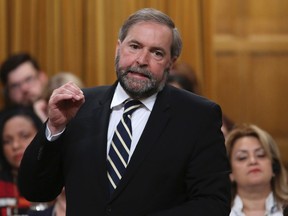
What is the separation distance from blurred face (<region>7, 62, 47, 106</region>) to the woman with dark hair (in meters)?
0.64

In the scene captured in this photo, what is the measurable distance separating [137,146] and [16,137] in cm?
178

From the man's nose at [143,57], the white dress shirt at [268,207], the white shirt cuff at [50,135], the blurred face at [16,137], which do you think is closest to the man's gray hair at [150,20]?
the man's nose at [143,57]

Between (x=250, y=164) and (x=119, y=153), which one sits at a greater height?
(x=119, y=153)

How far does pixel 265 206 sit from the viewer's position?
12.6ft

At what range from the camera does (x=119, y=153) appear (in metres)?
2.60

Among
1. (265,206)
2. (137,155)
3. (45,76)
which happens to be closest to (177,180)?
(137,155)

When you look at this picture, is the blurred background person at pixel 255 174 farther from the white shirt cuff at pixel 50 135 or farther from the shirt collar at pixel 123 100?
the white shirt cuff at pixel 50 135

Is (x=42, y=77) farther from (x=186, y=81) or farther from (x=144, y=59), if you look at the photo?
(x=144, y=59)

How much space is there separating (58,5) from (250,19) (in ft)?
4.29

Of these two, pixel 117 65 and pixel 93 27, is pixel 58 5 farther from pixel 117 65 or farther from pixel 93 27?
pixel 117 65

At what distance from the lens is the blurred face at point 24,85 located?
5.01m

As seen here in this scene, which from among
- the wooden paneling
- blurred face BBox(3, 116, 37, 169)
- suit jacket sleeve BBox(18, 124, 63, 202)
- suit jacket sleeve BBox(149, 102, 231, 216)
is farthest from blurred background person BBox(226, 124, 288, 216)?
the wooden paneling

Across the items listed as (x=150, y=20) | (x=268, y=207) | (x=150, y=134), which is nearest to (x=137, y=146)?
(x=150, y=134)

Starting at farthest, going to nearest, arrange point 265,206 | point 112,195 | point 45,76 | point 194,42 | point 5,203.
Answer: point 194,42 → point 45,76 → point 5,203 → point 265,206 → point 112,195
